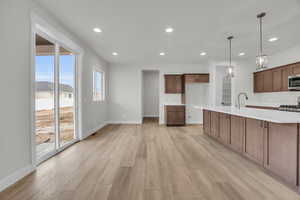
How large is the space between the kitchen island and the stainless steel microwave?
8.26ft

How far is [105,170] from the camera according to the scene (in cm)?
235

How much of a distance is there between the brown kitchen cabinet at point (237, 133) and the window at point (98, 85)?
170 inches

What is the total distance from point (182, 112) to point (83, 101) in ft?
12.3

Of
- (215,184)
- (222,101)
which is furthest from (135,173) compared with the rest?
(222,101)

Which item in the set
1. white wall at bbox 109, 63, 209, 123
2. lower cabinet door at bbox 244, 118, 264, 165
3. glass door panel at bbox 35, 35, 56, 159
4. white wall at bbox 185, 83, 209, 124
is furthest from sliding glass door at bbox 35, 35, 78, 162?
white wall at bbox 185, 83, 209, 124

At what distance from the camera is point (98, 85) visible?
223 inches

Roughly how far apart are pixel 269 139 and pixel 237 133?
804mm

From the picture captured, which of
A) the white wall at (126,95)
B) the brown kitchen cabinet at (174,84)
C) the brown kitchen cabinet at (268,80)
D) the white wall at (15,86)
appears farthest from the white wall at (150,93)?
the white wall at (15,86)

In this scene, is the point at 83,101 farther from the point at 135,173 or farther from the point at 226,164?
the point at 226,164

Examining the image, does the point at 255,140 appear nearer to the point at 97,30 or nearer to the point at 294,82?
the point at 294,82

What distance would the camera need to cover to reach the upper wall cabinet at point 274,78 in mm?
4348

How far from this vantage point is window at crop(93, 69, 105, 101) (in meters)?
5.28

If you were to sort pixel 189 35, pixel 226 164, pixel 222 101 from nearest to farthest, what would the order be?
pixel 226 164 < pixel 189 35 < pixel 222 101

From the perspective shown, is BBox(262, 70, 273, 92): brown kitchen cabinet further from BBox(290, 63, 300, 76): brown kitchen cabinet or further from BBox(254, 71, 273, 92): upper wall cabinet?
BBox(290, 63, 300, 76): brown kitchen cabinet
